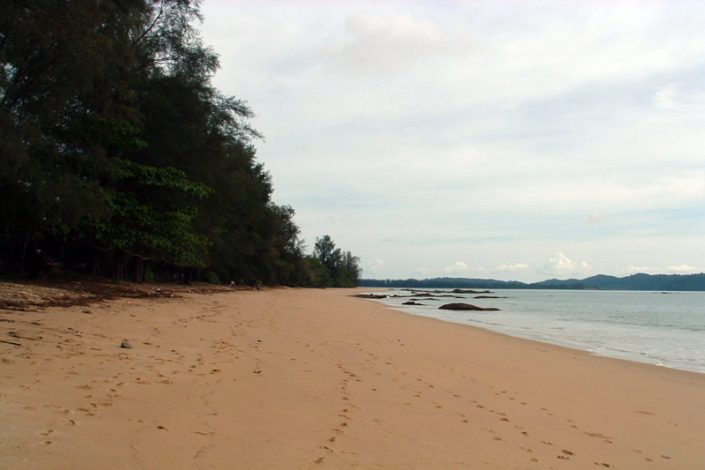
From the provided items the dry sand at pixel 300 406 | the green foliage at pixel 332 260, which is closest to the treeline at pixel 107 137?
the dry sand at pixel 300 406

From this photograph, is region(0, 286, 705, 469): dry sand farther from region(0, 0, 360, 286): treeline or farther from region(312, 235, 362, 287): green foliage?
region(312, 235, 362, 287): green foliage

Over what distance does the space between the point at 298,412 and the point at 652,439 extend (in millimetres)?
4133

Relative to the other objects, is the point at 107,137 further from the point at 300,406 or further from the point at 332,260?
the point at 332,260

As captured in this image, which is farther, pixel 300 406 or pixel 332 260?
pixel 332 260

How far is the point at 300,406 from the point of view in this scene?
5750 mm

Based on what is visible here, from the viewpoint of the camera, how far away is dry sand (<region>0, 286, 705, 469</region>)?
411 cm

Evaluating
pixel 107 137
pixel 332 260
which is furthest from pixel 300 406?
pixel 332 260

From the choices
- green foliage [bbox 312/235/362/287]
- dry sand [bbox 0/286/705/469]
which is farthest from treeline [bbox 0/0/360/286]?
green foliage [bbox 312/235/362/287]

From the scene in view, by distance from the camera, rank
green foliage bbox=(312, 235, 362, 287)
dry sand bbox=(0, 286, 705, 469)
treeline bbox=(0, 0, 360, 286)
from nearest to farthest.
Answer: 1. dry sand bbox=(0, 286, 705, 469)
2. treeline bbox=(0, 0, 360, 286)
3. green foliage bbox=(312, 235, 362, 287)

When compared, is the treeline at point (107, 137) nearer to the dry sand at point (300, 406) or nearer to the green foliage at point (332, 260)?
the dry sand at point (300, 406)

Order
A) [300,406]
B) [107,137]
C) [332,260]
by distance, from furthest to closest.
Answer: [332,260]
[107,137]
[300,406]

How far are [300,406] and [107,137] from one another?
17.3 m

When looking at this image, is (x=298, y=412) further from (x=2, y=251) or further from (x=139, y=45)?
(x=139, y=45)

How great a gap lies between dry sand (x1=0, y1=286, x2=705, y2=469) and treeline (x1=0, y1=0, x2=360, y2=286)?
6.72 meters
